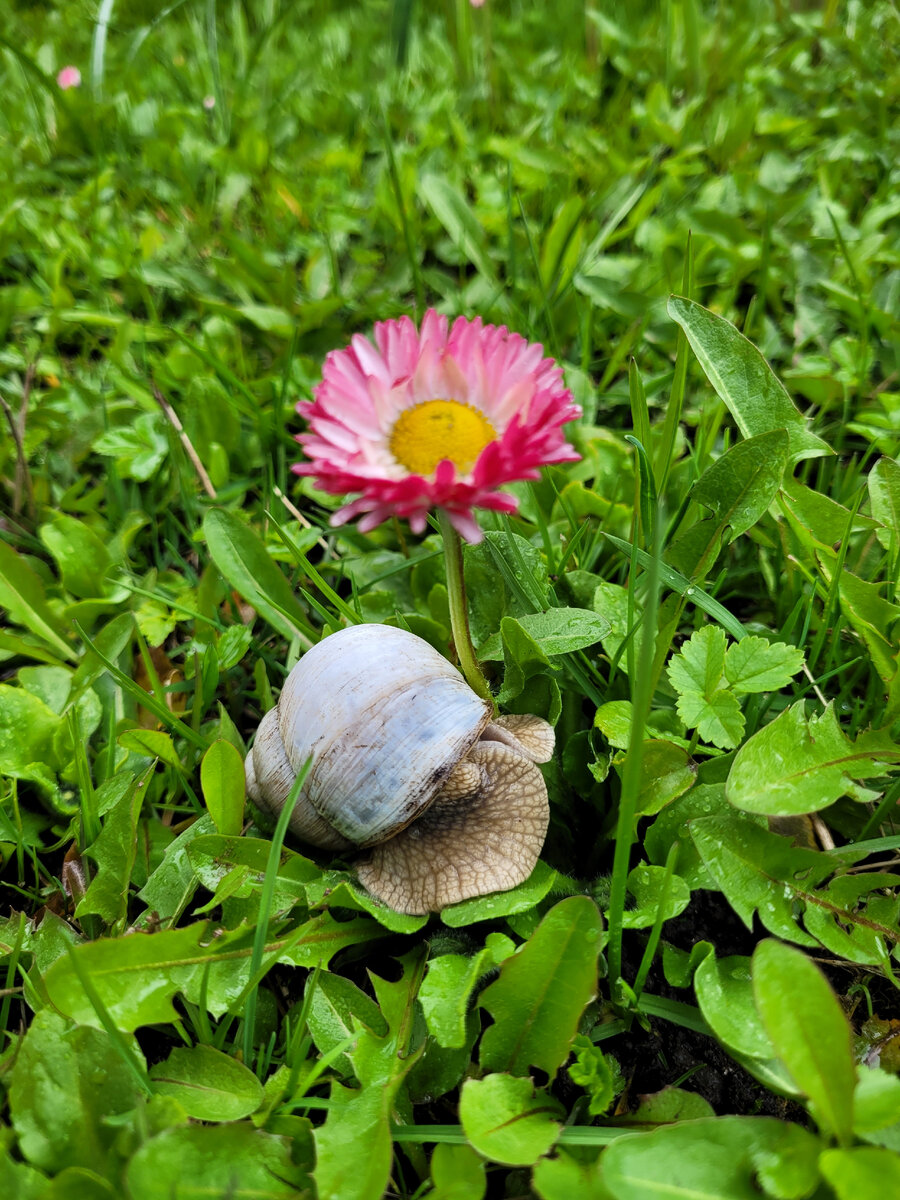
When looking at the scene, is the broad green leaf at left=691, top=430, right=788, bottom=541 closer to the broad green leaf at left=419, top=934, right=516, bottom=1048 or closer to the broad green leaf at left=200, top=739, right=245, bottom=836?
the broad green leaf at left=419, top=934, right=516, bottom=1048

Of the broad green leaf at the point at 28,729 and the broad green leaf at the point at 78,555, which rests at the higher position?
the broad green leaf at the point at 78,555

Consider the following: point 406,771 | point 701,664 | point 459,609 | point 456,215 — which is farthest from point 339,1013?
point 456,215

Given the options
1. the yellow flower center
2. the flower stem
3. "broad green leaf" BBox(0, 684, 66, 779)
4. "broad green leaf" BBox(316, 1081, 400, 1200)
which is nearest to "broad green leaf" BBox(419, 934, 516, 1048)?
"broad green leaf" BBox(316, 1081, 400, 1200)

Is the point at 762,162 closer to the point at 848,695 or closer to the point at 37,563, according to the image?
the point at 848,695

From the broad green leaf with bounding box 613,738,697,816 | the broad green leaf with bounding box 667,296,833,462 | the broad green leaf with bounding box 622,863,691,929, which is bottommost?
the broad green leaf with bounding box 622,863,691,929

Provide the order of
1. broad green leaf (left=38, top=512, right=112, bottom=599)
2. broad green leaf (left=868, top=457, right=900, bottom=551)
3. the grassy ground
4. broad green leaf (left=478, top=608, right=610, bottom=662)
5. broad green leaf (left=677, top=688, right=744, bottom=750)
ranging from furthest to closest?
broad green leaf (left=38, top=512, right=112, bottom=599)
broad green leaf (left=868, top=457, right=900, bottom=551)
broad green leaf (left=478, top=608, right=610, bottom=662)
broad green leaf (left=677, top=688, right=744, bottom=750)
the grassy ground

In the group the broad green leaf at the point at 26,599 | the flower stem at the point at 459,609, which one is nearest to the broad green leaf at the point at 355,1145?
the flower stem at the point at 459,609

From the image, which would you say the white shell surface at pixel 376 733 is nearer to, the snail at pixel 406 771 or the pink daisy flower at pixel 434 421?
the snail at pixel 406 771

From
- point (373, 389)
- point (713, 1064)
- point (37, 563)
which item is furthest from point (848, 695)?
point (37, 563)
